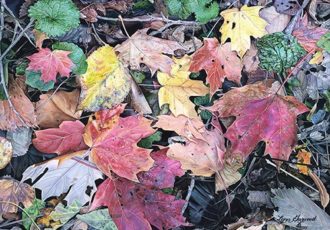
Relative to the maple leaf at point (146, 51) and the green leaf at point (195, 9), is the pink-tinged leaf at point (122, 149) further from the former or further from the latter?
the green leaf at point (195, 9)

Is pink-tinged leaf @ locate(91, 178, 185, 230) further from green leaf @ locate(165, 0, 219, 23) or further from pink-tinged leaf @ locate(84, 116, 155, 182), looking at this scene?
green leaf @ locate(165, 0, 219, 23)

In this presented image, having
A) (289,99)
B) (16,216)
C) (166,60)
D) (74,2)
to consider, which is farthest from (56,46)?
(289,99)

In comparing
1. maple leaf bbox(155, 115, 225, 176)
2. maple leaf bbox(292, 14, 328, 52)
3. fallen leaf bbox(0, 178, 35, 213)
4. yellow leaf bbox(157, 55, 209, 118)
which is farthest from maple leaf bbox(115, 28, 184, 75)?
fallen leaf bbox(0, 178, 35, 213)

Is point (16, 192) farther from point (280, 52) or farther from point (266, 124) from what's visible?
point (280, 52)

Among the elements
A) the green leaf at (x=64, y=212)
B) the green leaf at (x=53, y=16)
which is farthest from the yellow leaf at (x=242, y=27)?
the green leaf at (x=64, y=212)

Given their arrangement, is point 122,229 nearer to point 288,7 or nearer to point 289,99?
point 289,99

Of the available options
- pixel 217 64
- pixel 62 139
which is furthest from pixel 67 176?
pixel 217 64
